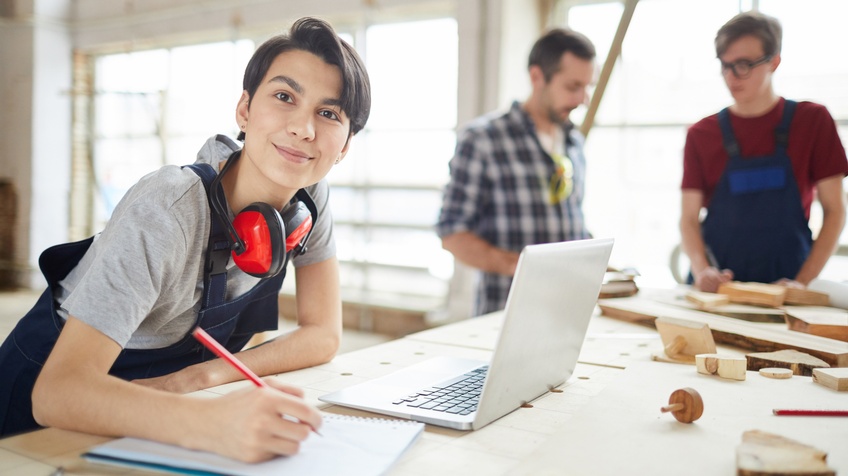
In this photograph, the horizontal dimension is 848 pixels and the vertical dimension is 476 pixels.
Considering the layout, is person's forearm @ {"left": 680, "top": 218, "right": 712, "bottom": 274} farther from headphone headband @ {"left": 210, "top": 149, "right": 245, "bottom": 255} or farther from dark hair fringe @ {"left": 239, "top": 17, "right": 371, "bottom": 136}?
headphone headband @ {"left": 210, "top": 149, "right": 245, "bottom": 255}

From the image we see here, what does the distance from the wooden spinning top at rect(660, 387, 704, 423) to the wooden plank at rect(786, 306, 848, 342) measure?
2.93 ft

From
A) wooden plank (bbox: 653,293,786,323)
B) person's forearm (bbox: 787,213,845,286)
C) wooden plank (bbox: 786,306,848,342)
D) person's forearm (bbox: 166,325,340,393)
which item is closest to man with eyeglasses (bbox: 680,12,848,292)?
person's forearm (bbox: 787,213,845,286)

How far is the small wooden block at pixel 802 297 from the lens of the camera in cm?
219

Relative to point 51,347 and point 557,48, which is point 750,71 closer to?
point 557,48

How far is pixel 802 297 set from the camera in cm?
219

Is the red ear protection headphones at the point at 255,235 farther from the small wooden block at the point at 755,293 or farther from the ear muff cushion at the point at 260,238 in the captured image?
the small wooden block at the point at 755,293

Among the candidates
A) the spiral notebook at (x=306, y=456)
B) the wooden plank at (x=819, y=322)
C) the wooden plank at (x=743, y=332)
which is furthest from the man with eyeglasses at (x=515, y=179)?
the spiral notebook at (x=306, y=456)

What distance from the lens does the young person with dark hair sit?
106 centimetres

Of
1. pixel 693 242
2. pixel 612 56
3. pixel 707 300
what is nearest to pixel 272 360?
pixel 707 300

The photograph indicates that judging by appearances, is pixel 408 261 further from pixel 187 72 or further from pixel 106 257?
pixel 106 257

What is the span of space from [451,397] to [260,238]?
1.46 ft

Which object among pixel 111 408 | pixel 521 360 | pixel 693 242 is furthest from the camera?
pixel 693 242

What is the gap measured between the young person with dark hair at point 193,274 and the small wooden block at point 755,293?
131 centimetres

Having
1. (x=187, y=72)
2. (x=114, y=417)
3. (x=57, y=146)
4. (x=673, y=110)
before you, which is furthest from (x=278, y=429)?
(x=57, y=146)
